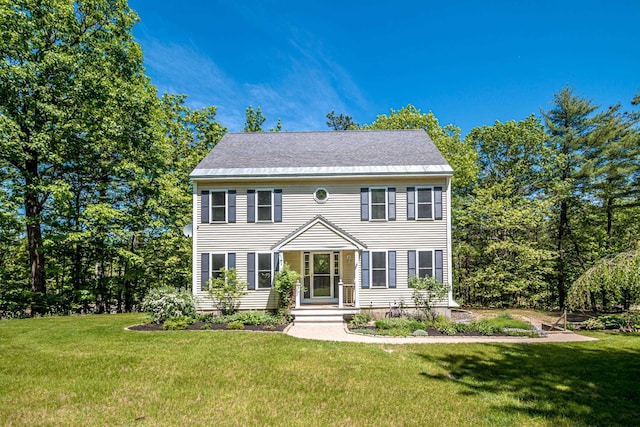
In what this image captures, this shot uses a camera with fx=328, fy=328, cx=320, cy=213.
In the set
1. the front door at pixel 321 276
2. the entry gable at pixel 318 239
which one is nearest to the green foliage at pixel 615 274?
the entry gable at pixel 318 239

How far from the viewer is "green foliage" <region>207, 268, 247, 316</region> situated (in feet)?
41.3

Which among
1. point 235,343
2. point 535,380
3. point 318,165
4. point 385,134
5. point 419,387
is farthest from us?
point 385,134

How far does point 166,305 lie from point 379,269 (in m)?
7.96

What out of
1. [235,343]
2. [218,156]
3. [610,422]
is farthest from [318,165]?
[610,422]

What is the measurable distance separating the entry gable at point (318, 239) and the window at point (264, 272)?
84 cm

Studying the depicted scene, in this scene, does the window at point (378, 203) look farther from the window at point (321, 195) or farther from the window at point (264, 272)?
the window at point (264, 272)

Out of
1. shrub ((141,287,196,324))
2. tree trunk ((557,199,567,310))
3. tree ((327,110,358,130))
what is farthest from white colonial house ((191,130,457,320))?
tree ((327,110,358,130))

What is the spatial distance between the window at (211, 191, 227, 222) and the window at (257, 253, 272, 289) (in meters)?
2.30

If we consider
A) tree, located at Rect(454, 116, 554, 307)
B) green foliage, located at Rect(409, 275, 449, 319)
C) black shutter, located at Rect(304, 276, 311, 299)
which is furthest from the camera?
tree, located at Rect(454, 116, 554, 307)

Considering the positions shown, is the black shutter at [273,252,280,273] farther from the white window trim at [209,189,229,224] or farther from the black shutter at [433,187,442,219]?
→ the black shutter at [433,187,442,219]

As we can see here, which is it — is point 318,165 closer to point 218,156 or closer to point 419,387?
point 218,156

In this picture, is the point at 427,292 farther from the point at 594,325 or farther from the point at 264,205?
the point at 264,205

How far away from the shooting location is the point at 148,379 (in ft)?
19.5

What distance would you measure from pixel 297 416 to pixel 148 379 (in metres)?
3.09
